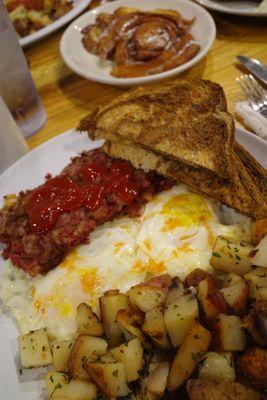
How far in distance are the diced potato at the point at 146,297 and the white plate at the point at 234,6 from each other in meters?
2.22

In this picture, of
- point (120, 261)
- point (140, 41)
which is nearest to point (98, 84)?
point (140, 41)

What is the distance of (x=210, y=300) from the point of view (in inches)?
56.9

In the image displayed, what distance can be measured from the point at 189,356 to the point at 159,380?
122 mm

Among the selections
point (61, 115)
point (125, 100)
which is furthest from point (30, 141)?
point (125, 100)

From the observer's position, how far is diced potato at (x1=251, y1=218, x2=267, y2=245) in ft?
5.40

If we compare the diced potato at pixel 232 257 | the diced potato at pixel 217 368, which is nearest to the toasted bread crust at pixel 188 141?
the diced potato at pixel 232 257

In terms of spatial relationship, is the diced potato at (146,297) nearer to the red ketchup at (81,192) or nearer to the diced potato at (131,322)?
the diced potato at (131,322)

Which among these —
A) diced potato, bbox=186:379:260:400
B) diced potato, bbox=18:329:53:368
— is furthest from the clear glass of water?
diced potato, bbox=186:379:260:400

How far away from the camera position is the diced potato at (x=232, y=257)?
1600mm

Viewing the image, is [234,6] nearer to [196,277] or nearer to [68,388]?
[196,277]

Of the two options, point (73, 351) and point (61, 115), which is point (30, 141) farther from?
point (73, 351)

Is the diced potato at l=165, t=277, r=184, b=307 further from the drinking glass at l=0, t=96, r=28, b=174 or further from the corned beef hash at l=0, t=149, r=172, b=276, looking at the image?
the drinking glass at l=0, t=96, r=28, b=174

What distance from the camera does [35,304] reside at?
1.76 metres

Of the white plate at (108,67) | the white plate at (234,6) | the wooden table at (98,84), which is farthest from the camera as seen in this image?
the white plate at (234,6)
